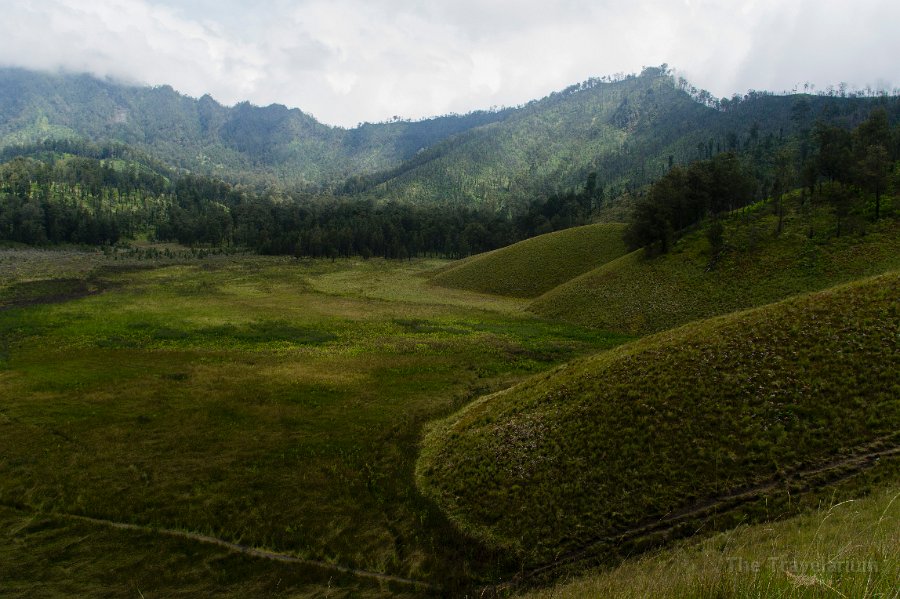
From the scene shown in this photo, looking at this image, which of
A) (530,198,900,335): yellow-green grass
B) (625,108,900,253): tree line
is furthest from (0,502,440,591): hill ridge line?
(625,108,900,253): tree line

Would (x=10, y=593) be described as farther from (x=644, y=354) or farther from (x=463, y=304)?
(x=463, y=304)

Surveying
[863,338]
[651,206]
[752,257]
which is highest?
[651,206]

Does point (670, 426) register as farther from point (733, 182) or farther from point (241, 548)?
point (733, 182)

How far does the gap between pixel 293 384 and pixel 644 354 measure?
94.5 feet

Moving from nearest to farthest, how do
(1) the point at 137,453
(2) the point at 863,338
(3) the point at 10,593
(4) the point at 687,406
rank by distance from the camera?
1. (3) the point at 10,593
2. (4) the point at 687,406
3. (2) the point at 863,338
4. (1) the point at 137,453

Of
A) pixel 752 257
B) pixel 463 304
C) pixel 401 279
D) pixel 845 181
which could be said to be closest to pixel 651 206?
pixel 752 257

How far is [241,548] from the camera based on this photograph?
20156 mm

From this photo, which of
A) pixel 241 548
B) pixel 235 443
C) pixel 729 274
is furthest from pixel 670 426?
pixel 729 274

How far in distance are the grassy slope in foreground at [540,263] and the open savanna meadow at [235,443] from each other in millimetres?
35323

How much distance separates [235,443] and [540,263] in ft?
306

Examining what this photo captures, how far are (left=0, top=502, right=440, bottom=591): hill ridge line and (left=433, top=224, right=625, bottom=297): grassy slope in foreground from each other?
86783 millimetres

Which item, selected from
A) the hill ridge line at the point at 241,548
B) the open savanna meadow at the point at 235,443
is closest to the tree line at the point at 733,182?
the open savanna meadow at the point at 235,443

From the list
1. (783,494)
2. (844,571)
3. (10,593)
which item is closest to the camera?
(844,571)

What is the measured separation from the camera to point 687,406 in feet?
79.8
